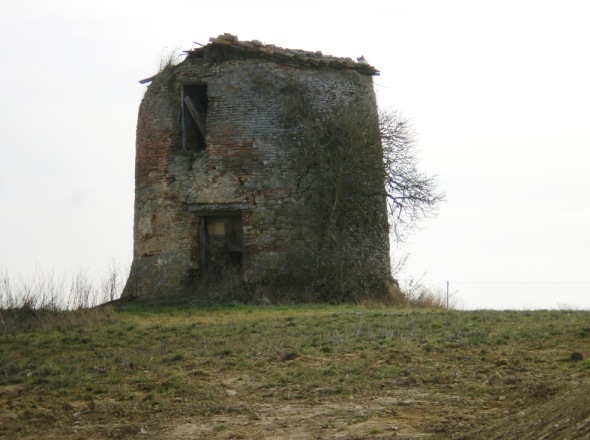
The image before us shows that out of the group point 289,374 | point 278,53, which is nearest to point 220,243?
point 278,53

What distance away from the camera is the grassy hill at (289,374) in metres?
9.74

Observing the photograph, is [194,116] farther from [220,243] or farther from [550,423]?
[550,423]

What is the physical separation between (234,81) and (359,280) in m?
4.70

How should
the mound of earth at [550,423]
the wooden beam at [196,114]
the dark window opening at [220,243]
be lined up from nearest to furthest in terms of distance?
the mound of earth at [550,423] < the dark window opening at [220,243] < the wooden beam at [196,114]

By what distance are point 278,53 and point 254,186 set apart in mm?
2780

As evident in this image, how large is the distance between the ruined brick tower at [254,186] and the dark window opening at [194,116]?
4 centimetres

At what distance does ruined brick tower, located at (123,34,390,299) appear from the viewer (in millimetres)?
21141

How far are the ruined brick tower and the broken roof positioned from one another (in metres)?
0.03

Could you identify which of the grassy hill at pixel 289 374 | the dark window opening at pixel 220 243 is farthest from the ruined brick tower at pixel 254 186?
the grassy hill at pixel 289 374

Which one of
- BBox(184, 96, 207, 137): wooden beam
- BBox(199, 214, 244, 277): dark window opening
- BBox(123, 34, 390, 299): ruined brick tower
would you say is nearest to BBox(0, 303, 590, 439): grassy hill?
BBox(123, 34, 390, 299): ruined brick tower

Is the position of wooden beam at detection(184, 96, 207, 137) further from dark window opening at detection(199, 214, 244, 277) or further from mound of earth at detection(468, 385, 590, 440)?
mound of earth at detection(468, 385, 590, 440)

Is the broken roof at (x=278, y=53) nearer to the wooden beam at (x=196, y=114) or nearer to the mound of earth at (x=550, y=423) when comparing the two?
the wooden beam at (x=196, y=114)

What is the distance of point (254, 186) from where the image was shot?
2120 centimetres

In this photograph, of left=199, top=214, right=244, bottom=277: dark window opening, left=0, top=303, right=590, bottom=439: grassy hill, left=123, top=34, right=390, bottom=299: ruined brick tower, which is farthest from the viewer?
left=199, top=214, right=244, bottom=277: dark window opening
